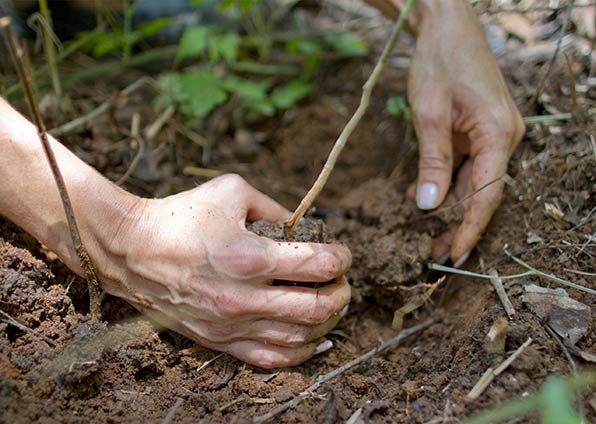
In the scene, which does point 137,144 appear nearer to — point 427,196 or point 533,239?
point 427,196

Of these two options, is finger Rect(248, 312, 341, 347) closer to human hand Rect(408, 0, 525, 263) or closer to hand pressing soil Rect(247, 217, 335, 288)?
hand pressing soil Rect(247, 217, 335, 288)

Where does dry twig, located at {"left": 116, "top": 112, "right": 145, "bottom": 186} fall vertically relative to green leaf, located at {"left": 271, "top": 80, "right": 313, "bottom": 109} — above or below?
above

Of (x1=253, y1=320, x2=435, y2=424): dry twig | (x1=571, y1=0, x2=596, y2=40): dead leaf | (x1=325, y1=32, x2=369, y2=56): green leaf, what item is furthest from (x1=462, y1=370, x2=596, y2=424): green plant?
(x1=325, y1=32, x2=369, y2=56): green leaf

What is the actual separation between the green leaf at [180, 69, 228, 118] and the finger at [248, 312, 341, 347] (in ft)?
3.84

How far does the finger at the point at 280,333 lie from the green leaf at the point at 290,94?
4.70 ft

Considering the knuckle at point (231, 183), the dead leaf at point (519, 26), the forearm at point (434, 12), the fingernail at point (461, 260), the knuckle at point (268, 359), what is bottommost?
the fingernail at point (461, 260)

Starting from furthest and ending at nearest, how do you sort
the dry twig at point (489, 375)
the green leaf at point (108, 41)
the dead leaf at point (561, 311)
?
the green leaf at point (108, 41), the dead leaf at point (561, 311), the dry twig at point (489, 375)

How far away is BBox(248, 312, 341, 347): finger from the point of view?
4.97 feet

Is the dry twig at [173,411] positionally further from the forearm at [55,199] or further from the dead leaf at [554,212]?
the dead leaf at [554,212]

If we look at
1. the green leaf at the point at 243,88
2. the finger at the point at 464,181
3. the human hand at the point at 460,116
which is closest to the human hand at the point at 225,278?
the human hand at the point at 460,116

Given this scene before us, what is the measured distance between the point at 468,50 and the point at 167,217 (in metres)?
1.16

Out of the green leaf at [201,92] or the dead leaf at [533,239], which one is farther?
the green leaf at [201,92]

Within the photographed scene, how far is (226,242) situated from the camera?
146 centimetres

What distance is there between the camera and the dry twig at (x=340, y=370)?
1.37m
